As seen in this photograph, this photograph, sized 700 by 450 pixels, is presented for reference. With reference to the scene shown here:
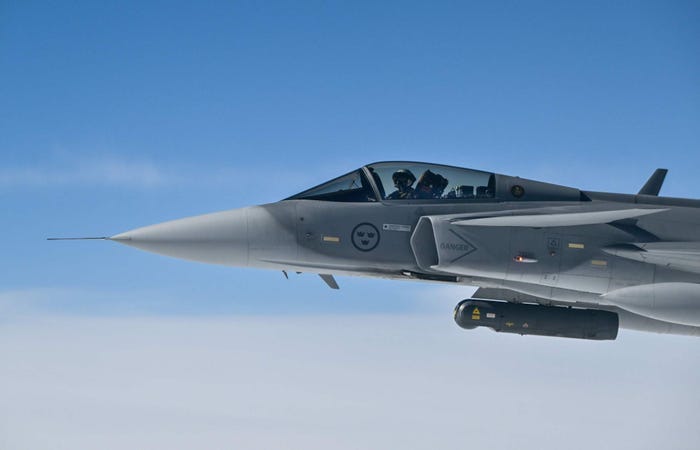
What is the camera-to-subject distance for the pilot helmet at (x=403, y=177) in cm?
1507

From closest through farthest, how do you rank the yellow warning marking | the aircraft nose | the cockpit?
1. the aircraft nose
2. the yellow warning marking
3. the cockpit

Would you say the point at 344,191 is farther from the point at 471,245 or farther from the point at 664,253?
the point at 664,253

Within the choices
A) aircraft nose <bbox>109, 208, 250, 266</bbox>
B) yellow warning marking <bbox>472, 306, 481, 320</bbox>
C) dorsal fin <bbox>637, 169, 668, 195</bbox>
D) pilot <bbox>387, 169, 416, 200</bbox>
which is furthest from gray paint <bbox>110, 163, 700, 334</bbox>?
dorsal fin <bbox>637, 169, 668, 195</bbox>

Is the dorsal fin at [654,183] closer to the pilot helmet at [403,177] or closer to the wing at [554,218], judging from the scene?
the wing at [554,218]

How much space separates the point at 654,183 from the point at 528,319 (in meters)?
4.80

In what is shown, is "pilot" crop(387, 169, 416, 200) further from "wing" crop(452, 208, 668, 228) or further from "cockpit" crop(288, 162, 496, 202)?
"wing" crop(452, 208, 668, 228)

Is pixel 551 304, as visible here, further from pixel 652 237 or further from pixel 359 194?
pixel 359 194

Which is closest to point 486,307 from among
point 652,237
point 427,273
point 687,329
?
point 427,273

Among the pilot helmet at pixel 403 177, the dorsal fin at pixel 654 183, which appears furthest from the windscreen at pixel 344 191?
the dorsal fin at pixel 654 183

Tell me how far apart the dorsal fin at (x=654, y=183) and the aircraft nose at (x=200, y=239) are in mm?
8586

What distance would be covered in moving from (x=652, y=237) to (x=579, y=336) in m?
2.33

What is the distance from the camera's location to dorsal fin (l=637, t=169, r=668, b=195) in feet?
56.6

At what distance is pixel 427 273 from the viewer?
48.9 feet

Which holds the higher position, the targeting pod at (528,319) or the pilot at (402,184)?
the pilot at (402,184)
